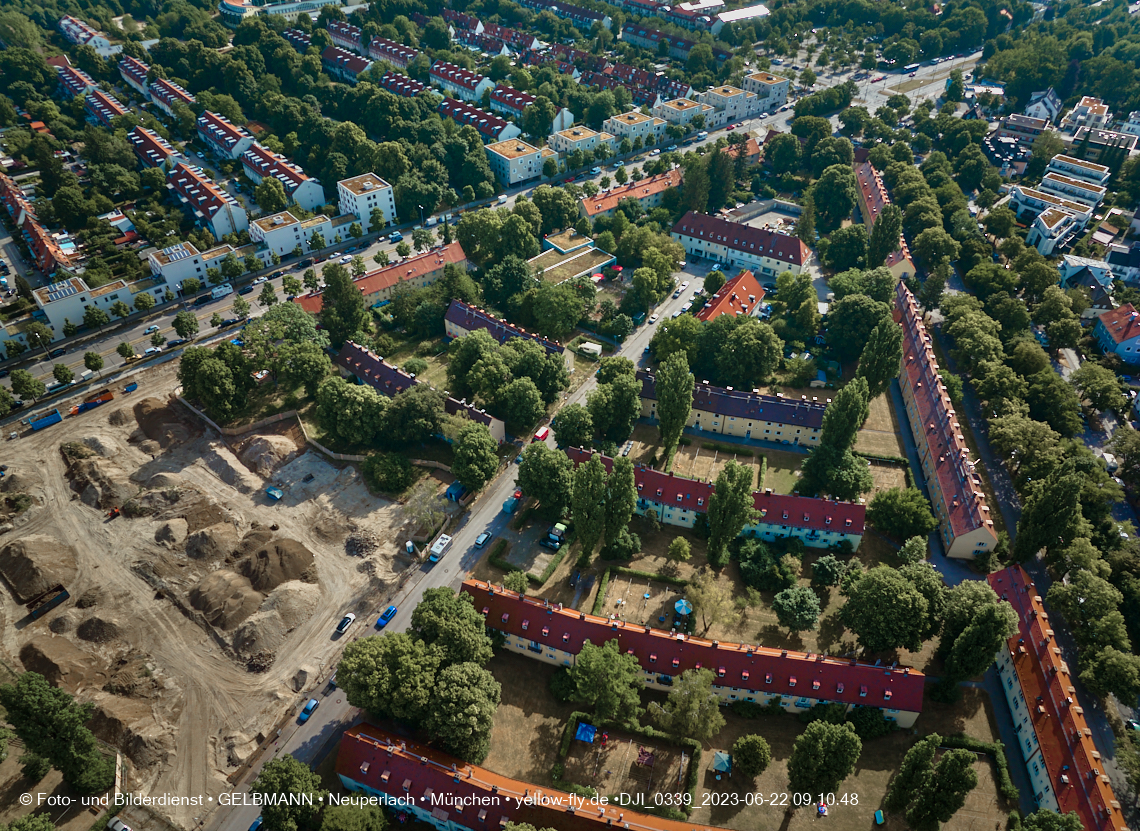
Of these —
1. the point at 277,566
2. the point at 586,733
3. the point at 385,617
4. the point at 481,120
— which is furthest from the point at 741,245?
the point at 277,566

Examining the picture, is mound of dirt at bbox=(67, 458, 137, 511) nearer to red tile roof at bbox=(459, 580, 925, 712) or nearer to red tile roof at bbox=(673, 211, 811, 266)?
red tile roof at bbox=(459, 580, 925, 712)

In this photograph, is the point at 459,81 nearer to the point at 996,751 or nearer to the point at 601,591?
the point at 601,591

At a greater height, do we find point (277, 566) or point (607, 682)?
point (607, 682)

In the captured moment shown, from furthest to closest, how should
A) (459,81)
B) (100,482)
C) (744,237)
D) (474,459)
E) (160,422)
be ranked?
(459,81) < (744,237) < (160,422) < (100,482) < (474,459)

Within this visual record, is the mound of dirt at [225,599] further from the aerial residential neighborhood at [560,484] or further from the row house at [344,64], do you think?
the row house at [344,64]

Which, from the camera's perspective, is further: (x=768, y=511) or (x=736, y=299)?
(x=736, y=299)
